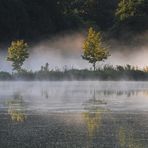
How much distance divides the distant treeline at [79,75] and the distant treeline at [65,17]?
10030 mm

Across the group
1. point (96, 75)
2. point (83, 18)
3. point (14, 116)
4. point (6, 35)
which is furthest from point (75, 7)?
point (14, 116)

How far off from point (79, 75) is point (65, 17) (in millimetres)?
20298

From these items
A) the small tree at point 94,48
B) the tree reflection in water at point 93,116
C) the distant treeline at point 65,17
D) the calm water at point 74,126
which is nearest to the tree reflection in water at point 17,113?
the calm water at point 74,126

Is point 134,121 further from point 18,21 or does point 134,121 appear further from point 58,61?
point 58,61

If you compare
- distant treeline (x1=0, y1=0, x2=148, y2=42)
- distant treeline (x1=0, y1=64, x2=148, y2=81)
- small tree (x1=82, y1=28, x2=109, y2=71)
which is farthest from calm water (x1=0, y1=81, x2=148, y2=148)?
distant treeline (x1=0, y1=0, x2=148, y2=42)

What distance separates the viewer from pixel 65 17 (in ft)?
198

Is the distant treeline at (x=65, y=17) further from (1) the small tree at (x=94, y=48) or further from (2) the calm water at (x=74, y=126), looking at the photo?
(2) the calm water at (x=74, y=126)

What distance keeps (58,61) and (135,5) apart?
10229mm

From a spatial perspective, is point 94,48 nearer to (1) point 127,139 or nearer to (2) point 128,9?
(2) point 128,9

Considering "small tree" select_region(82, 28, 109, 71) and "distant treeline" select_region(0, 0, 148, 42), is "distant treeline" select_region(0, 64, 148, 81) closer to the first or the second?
"small tree" select_region(82, 28, 109, 71)

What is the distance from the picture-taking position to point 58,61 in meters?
56.1

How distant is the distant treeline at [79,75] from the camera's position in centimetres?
Result: 4006

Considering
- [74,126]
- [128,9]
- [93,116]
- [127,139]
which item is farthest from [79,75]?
[127,139]

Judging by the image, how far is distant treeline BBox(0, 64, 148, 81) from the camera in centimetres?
4006
